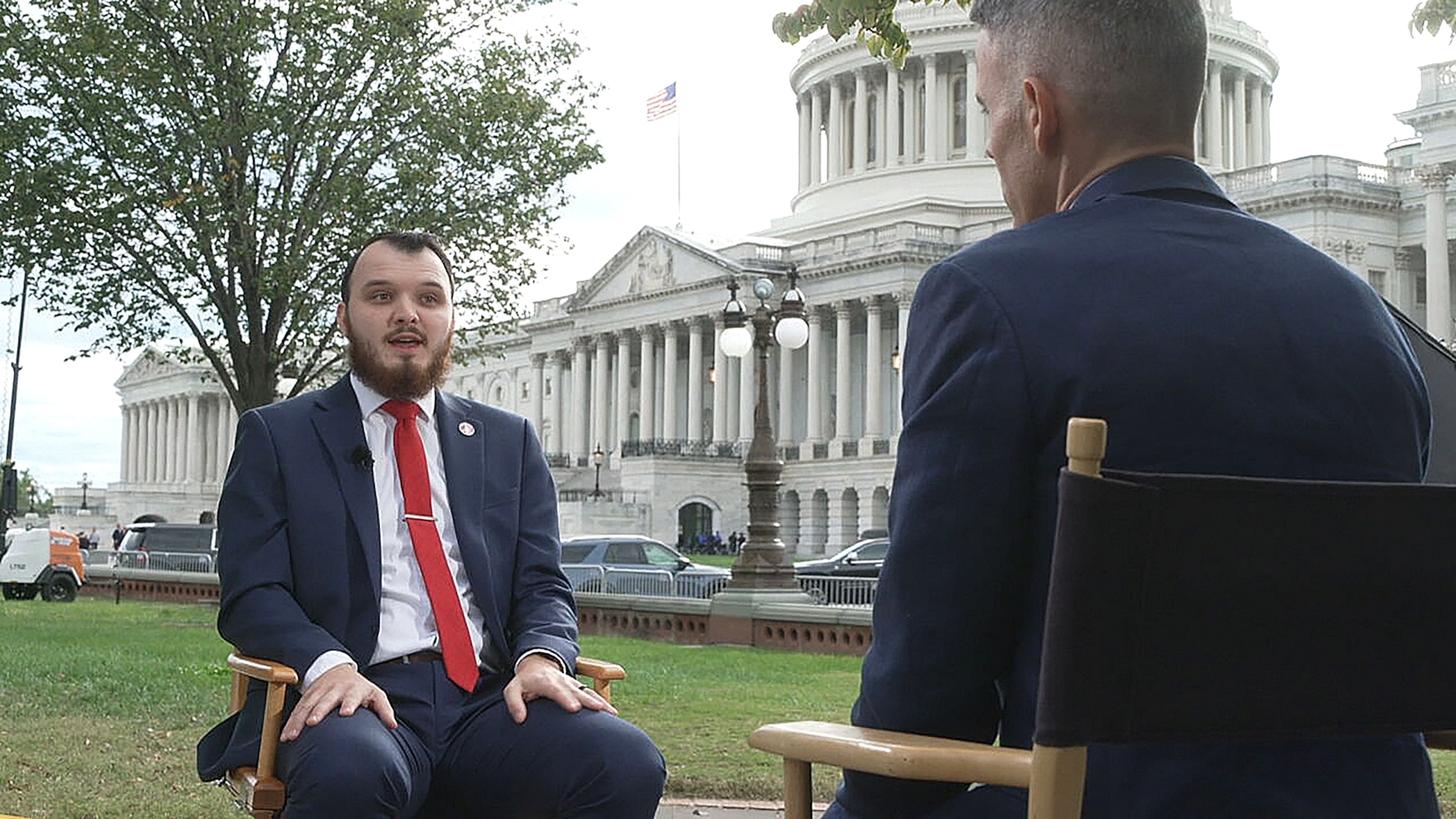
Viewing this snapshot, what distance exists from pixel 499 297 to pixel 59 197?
640cm

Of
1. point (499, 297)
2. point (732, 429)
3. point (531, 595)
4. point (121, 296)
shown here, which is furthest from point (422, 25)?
point (732, 429)

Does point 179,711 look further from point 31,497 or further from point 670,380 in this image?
point 31,497

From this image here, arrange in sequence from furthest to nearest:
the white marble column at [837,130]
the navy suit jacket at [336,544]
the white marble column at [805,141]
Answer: the white marble column at [805,141], the white marble column at [837,130], the navy suit jacket at [336,544]

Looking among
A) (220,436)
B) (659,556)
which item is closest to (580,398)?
(220,436)

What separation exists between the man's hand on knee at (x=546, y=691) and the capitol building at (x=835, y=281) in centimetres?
6387

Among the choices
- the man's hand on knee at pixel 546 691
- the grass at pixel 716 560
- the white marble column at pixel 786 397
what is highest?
the white marble column at pixel 786 397

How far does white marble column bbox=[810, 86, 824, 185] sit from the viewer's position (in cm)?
9906

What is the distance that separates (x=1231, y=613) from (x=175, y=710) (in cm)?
1133

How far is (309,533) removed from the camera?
4.57 meters

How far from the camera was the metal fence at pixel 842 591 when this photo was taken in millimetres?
24750

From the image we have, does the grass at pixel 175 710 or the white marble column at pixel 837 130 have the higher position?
the white marble column at pixel 837 130

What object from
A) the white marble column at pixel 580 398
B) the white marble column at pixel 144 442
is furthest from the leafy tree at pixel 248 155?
the white marble column at pixel 144 442

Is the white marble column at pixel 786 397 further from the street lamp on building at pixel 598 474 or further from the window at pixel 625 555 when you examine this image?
the window at pixel 625 555

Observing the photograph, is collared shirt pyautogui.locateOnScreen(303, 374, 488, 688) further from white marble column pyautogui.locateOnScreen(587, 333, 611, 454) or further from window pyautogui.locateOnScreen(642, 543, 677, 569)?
white marble column pyautogui.locateOnScreen(587, 333, 611, 454)
